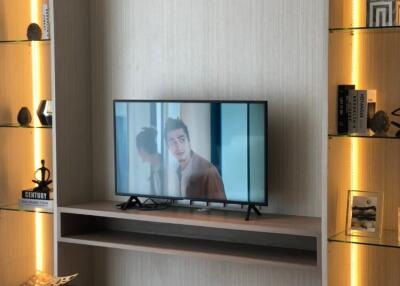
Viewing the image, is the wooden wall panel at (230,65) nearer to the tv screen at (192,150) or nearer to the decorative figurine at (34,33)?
the tv screen at (192,150)

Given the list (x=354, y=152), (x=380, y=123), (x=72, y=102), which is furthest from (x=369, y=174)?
(x=72, y=102)

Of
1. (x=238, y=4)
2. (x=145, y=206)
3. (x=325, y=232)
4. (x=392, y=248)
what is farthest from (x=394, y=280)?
(x=238, y=4)

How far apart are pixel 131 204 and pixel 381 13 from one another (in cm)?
167

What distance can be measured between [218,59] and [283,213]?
891 mm

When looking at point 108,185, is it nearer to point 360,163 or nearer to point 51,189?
point 51,189

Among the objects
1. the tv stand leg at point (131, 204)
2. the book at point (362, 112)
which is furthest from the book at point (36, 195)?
the book at point (362, 112)

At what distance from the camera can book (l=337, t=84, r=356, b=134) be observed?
3.21 m

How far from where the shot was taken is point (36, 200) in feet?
13.5

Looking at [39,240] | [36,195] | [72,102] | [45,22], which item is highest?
[45,22]

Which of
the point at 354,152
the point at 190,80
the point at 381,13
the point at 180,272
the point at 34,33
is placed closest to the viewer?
the point at 381,13

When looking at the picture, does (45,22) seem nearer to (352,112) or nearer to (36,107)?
(36,107)

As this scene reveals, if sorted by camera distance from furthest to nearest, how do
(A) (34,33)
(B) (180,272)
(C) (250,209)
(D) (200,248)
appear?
(A) (34,33) < (B) (180,272) < (D) (200,248) < (C) (250,209)

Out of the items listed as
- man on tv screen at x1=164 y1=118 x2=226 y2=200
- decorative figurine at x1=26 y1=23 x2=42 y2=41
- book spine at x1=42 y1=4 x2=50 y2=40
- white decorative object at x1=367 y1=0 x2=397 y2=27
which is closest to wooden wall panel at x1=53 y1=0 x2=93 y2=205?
book spine at x1=42 y1=4 x2=50 y2=40

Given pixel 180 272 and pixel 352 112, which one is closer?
pixel 352 112
